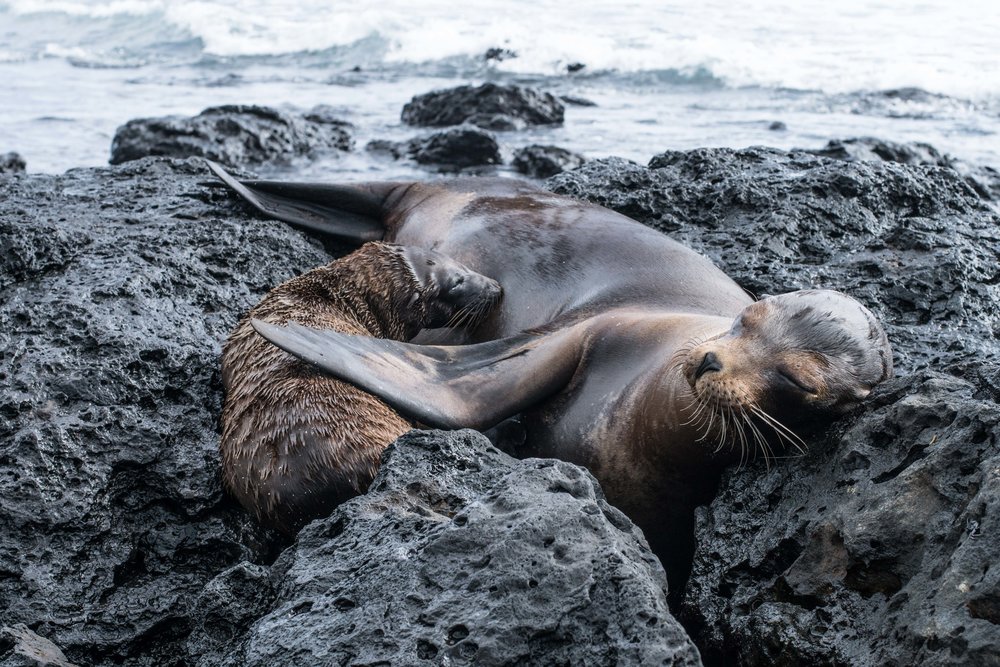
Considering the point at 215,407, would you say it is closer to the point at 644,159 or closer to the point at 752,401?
the point at 752,401

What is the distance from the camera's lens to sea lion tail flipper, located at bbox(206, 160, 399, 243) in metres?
5.81

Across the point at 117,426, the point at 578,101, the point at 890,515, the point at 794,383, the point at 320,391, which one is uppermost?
the point at 794,383

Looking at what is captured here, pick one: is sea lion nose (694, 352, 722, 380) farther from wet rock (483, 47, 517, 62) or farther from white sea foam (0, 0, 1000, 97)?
wet rock (483, 47, 517, 62)

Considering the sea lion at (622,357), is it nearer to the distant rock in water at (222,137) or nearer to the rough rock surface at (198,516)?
the rough rock surface at (198,516)

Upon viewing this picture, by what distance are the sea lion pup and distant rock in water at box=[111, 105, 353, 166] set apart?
591 cm

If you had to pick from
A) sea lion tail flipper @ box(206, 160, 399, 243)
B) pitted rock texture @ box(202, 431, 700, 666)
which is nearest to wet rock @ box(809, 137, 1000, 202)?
sea lion tail flipper @ box(206, 160, 399, 243)

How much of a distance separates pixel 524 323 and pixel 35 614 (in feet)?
7.50

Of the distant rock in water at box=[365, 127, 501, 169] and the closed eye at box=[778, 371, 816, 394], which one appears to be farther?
the distant rock in water at box=[365, 127, 501, 169]

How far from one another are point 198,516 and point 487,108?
10860 millimetres

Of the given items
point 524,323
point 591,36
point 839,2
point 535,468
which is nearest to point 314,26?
point 591,36

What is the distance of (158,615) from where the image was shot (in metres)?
3.45

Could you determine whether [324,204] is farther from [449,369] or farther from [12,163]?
[12,163]

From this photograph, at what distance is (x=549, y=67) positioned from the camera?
72.3ft

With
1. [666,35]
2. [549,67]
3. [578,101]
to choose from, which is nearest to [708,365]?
[578,101]
